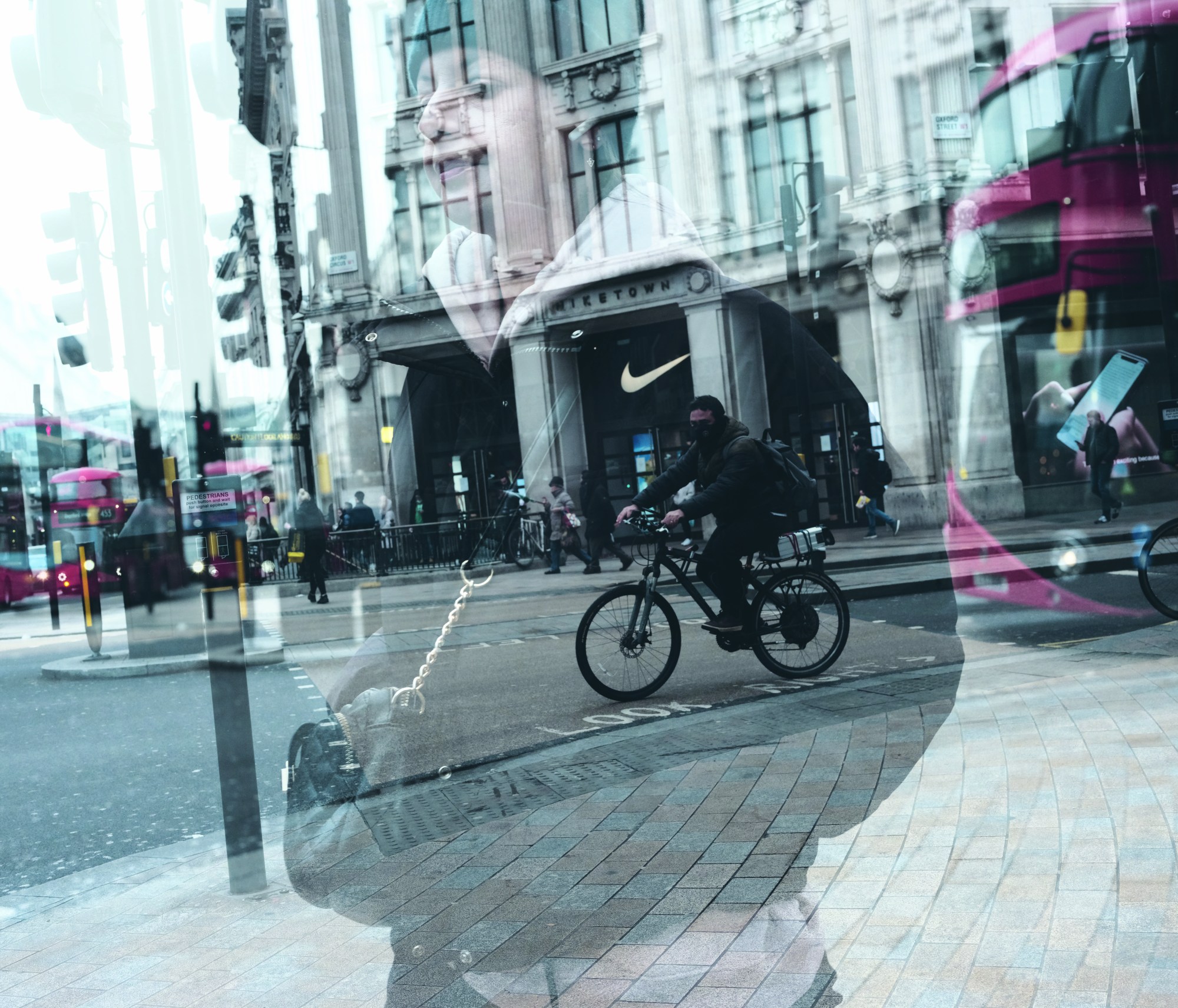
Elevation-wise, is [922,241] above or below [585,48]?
below

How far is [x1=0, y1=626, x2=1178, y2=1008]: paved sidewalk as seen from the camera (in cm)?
231

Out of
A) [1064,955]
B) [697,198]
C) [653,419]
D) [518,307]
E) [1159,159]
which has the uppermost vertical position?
[1159,159]

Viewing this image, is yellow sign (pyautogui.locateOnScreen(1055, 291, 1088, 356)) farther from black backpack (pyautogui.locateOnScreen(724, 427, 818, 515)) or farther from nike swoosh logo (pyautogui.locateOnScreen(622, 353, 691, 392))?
nike swoosh logo (pyautogui.locateOnScreen(622, 353, 691, 392))

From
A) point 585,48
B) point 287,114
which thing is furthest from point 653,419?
point 287,114

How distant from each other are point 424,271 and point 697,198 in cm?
45

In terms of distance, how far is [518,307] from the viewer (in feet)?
6.51

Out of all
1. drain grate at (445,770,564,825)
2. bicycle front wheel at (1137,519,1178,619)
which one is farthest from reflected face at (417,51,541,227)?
bicycle front wheel at (1137,519,1178,619)

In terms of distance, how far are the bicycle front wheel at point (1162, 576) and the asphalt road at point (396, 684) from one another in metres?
0.20

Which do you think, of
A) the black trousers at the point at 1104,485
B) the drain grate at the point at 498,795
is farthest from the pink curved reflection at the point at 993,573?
the drain grate at the point at 498,795

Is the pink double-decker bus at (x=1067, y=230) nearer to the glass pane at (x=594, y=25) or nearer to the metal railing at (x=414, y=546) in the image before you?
the glass pane at (x=594, y=25)

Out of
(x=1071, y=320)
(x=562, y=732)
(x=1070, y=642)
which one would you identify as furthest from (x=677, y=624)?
(x=1071, y=320)

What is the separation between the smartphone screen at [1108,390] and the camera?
2.92 meters

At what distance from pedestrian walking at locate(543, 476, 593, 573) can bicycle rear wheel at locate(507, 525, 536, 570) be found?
0.06 m

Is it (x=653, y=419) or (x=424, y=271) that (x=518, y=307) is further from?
(x=653, y=419)
